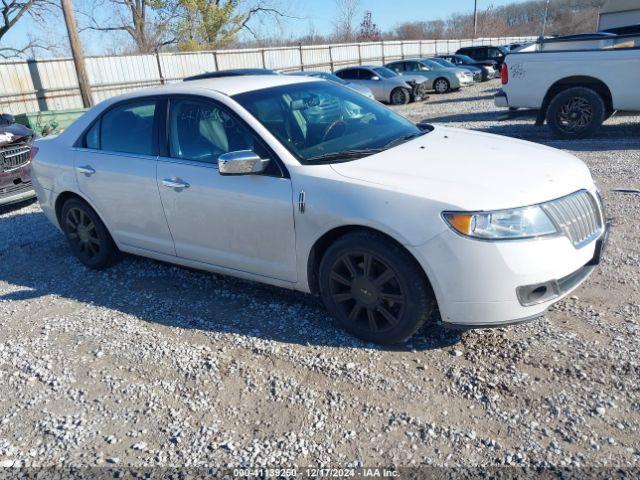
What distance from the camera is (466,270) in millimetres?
2996

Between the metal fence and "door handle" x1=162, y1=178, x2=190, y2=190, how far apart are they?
15.4 m

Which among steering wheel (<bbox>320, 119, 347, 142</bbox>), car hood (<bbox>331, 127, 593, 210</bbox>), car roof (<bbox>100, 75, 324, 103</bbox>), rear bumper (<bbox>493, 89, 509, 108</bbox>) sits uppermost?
car roof (<bbox>100, 75, 324, 103</bbox>)

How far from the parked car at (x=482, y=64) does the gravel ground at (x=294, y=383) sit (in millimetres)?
21921

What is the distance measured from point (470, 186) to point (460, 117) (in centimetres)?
1128

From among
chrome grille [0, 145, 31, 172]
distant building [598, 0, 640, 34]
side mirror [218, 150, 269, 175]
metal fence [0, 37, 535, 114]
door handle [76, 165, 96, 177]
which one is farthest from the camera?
distant building [598, 0, 640, 34]

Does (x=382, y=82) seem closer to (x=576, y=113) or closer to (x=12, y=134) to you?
(x=576, y=113)

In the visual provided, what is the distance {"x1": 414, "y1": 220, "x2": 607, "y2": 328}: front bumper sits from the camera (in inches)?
116

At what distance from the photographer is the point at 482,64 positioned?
2516 centimetres

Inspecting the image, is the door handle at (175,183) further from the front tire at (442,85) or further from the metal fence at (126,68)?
the front tire at (442,85)

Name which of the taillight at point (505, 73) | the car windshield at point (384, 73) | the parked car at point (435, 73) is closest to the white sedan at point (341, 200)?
the taillight at point (505, 73)

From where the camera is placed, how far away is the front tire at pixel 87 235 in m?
5.00

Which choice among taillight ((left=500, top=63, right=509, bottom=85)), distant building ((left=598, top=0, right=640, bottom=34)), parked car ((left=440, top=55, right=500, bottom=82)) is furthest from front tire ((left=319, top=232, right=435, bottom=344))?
distant building ((left=598, top=0, right=640, bottom=34))

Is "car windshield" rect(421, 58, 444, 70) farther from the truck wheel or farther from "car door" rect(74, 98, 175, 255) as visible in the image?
"car door" rect(74, 98, 175, 255)

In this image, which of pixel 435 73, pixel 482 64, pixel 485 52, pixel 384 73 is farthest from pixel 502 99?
pixel 485 52
